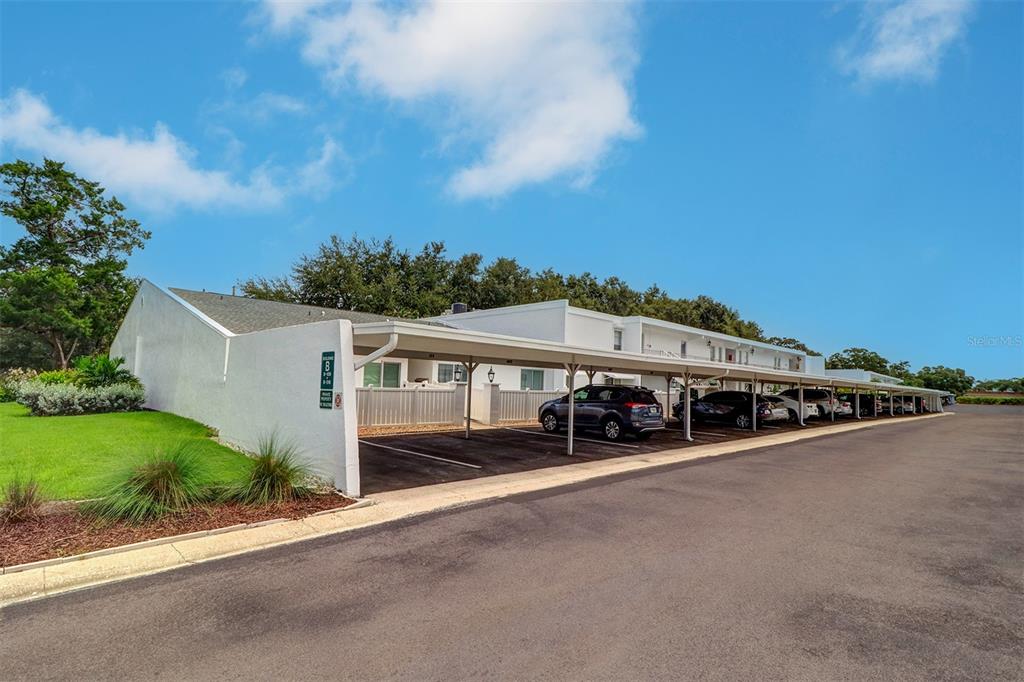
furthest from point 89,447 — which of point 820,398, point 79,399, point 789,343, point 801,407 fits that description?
point 789,343

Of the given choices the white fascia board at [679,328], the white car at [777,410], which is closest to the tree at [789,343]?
the white fascia board at [679,328]

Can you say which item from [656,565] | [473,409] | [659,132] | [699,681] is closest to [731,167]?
[659,132]

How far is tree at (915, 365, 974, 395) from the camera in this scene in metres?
76.0

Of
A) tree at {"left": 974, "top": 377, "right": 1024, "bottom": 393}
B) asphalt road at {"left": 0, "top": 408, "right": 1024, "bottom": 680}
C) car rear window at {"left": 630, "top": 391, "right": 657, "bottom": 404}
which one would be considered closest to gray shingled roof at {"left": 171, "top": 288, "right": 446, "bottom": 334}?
car rear window at {"left": 630, "top": 391, "right": 657, "bottom": 404}

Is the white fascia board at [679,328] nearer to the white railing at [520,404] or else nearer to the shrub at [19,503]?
the white railing at [520,404]

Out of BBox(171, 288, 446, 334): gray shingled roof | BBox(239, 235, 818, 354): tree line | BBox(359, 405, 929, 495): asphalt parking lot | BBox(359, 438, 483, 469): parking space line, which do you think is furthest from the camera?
BBox(239, 235, 818, 354): tree line

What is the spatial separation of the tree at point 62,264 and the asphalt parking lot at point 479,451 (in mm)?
25039

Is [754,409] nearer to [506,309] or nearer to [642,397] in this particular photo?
[642,397]

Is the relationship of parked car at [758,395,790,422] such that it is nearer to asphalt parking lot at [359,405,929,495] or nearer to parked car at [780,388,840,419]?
parked car at [780,388,840,419]

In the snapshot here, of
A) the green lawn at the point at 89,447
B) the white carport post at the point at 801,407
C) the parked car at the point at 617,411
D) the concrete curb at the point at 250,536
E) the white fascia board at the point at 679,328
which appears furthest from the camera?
the white fascia board at the point at 679,328

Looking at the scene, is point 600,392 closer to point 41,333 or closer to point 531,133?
point 531,133

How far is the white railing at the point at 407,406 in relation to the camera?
16.2 metres

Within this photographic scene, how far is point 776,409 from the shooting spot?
23.5m

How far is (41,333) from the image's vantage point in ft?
95.9
